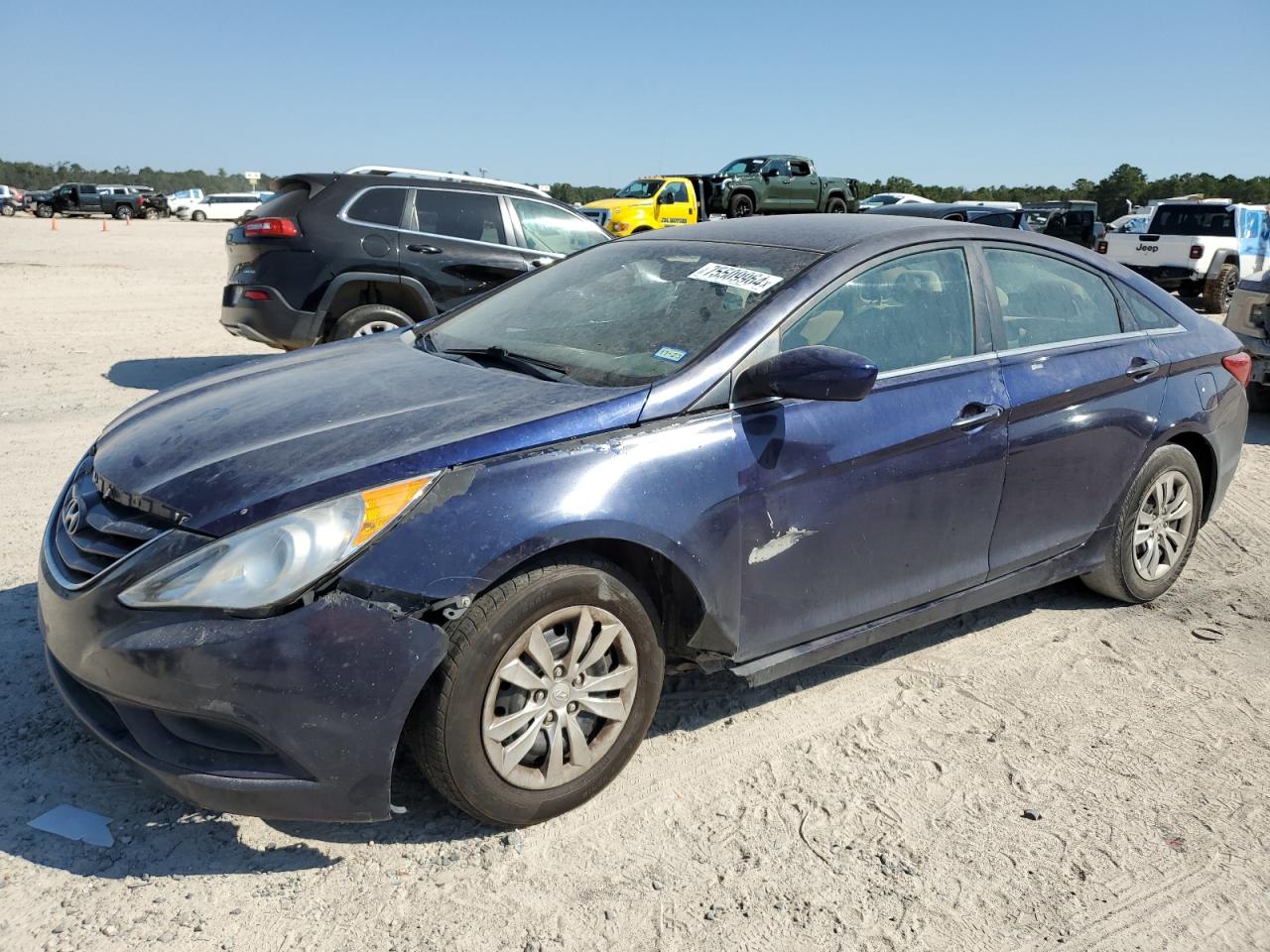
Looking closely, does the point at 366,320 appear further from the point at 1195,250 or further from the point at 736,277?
the point at 1195,250

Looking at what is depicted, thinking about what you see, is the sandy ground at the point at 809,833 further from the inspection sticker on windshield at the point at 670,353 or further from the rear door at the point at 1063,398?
the inspection sticker on windshield at the point at 670,353

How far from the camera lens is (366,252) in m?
8.07

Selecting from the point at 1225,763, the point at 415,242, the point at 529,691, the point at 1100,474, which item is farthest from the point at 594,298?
the point at 415,242

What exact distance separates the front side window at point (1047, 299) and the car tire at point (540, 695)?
1940 millimetres

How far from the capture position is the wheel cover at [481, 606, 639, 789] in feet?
8.71

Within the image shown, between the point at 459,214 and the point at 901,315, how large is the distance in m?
5.88

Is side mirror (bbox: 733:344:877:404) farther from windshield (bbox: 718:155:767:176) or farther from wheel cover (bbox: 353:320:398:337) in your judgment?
windshield (bbox: 718:155:767:176)

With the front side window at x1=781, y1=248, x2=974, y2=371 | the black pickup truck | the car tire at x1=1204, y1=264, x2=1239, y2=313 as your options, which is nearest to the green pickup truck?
the car tire at x1=1204, y1=264, x2=1239, y2=313

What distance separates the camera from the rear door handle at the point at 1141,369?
414cm

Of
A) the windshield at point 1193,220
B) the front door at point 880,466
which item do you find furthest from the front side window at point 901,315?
the windshield at point 1193,220

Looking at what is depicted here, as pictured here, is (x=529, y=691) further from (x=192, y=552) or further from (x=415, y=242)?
(x=415, y=242)

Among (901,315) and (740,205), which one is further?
(740,205)

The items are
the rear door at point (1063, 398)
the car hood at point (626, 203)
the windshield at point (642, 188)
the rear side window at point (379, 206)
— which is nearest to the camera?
the rear door at point (1063, 398)

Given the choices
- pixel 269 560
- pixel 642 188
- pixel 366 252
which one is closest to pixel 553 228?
pixel 366 252
